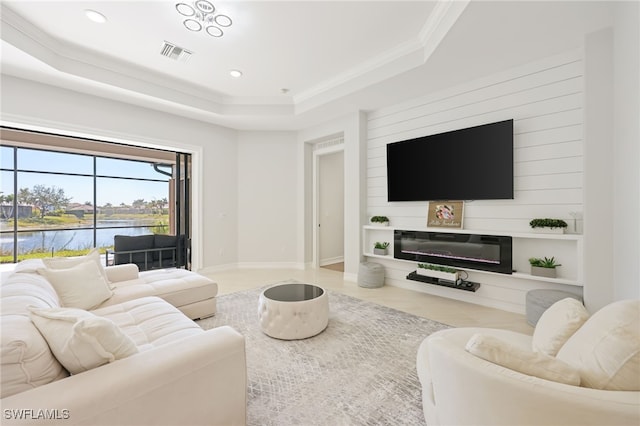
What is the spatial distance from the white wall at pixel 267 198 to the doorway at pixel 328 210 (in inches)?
18.9

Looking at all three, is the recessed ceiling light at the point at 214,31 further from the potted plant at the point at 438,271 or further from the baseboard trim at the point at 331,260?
the baseboard trim at the point at 331,260

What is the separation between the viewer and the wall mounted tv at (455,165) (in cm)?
321

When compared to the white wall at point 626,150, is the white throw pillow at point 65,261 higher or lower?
lower

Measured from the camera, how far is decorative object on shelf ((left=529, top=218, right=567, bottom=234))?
278 cm

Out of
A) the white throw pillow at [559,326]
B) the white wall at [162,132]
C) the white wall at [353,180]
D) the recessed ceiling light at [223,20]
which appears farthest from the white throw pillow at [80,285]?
the white wall at [353,180]

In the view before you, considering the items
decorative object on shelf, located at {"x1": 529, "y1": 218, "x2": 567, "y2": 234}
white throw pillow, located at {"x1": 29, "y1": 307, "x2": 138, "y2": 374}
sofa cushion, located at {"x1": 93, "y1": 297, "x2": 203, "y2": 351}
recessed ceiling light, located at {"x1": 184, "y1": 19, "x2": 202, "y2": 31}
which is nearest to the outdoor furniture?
sofa cushion, located at {"x1": 93, "y1": 297, "x2": 203, "y2": 351}

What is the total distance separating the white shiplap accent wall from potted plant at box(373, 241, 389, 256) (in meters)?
0.68

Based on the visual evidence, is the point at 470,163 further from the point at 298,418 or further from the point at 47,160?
the point at 47,160

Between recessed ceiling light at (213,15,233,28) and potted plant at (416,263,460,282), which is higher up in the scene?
recessed ceiling light at (213,15,233,28)

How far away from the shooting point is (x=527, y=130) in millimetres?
3094

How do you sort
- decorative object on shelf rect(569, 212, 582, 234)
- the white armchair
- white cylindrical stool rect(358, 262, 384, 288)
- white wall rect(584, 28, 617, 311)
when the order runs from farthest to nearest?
white cylindrical stool rect(358, 262, 384, 288)
decorative object on shelf rect(569, 212, 582, 234)
white wall rect(584, 28, 617, 311)
the white armchair

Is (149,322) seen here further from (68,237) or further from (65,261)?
(68,237)

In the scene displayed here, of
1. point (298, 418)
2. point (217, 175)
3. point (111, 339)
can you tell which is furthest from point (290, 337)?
point (217, 175)

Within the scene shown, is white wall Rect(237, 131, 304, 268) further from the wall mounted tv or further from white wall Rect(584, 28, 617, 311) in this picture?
white wall Rect(584, 28, 617, 311)
